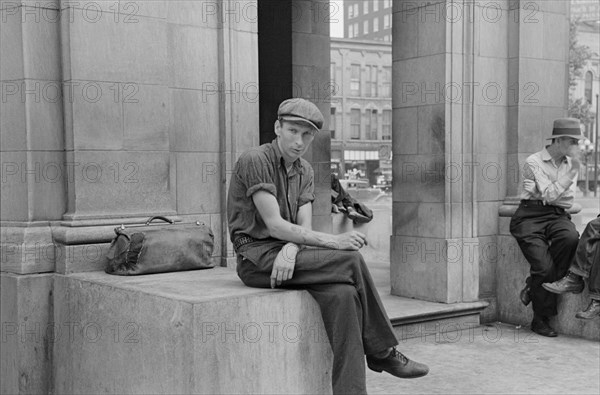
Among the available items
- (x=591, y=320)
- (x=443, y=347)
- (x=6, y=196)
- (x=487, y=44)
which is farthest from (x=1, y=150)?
(x=591, y=320)

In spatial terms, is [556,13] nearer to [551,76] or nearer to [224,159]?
[551,76]

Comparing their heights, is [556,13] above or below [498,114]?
above

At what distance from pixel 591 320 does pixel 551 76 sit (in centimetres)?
339

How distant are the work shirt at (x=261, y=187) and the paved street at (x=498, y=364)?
227 cm

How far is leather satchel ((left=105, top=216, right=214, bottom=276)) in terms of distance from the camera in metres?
7.11

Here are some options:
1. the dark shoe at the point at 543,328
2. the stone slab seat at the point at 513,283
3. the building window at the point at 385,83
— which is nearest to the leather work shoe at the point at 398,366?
the dark shoe at the point at 543,328

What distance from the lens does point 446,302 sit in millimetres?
10391

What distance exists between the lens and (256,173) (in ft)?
19.8

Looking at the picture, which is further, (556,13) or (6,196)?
(556,13)

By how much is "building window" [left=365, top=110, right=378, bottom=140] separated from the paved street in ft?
220

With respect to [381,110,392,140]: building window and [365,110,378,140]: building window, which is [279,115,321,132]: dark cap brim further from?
[381,110,392,140]: building window

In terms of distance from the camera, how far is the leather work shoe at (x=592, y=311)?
9.32 m

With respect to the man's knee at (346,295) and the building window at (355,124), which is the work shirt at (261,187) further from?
the building window at (355,124)

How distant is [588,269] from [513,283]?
146 cm
